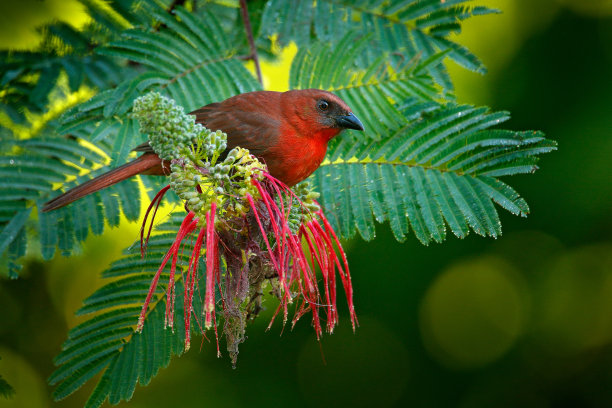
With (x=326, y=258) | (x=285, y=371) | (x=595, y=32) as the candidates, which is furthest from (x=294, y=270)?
(x=595, y=32)

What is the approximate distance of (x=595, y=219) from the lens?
5.34 meters

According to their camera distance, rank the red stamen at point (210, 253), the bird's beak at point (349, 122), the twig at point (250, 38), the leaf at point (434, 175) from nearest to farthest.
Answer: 1. the red stamen at point (210, 253)
2. the leaf at point (434, 175)
3. the bird's beak at point (349, 122)
4. the twig at point (250, 38)

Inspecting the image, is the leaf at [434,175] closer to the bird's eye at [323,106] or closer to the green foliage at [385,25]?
the bird's eye at [323,106]

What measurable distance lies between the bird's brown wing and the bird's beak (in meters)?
0.29

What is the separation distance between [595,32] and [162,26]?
373 centimetres

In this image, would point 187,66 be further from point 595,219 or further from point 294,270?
point 595,219

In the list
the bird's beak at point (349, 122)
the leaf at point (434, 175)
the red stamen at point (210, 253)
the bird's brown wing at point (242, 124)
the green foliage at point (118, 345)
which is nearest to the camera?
the red stamen at point (210, 253)

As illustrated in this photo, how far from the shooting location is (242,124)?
307 cm

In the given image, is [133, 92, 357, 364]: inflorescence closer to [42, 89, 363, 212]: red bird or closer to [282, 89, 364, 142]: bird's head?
[42, 89, 363, 212]: red bird

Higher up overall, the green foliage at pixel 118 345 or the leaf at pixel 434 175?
the leaf at pixel 434 175

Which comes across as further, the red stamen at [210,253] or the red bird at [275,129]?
the red bird at [275,129]

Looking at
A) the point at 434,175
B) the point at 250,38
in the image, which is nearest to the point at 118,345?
the point at 434,175

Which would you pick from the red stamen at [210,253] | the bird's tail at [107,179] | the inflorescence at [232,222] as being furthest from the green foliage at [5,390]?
the red stamen at [210,253]

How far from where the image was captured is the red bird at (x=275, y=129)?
299cm
